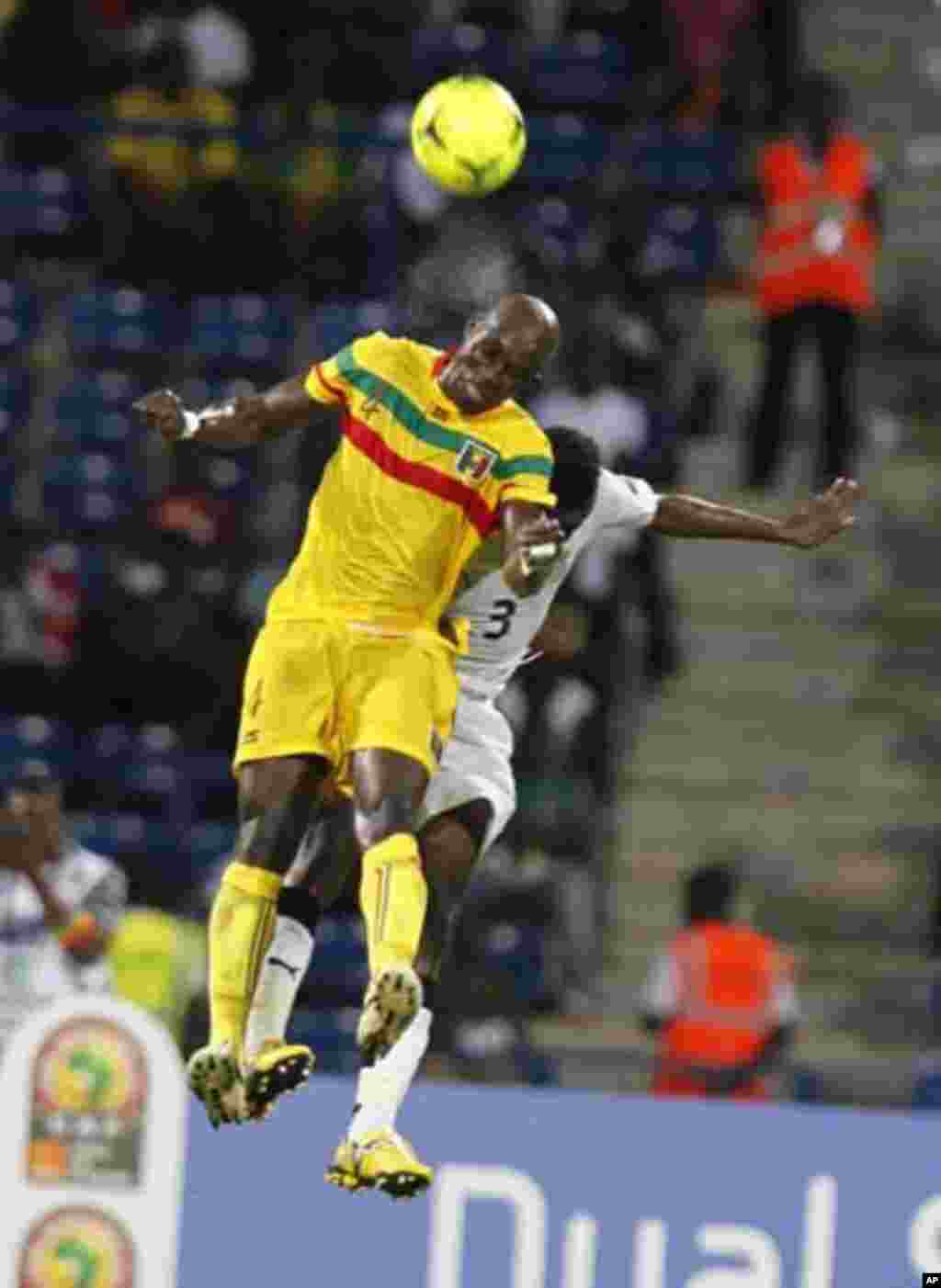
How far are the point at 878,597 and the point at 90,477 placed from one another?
334 centimetres

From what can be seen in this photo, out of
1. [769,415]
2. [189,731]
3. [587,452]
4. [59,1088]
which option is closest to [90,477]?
[189,731]

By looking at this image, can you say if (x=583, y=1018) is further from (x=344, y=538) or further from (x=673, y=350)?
(x=344, y=538)

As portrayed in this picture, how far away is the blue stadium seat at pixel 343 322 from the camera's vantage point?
17562 millimetres

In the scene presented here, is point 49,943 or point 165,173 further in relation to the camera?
point 165,173

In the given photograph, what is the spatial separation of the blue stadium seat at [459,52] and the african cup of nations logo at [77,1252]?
7260 mm

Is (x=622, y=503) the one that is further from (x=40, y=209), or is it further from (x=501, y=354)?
(x=40, y=209)

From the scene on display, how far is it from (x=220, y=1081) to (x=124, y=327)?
8.36 meters

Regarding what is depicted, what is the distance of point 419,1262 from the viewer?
1277cm

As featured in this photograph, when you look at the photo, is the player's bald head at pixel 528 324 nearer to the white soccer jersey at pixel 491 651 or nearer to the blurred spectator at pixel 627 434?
the white soccer jersey at pixel 491 651

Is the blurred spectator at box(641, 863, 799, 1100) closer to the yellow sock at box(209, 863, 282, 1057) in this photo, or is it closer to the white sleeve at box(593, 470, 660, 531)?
the white sleeve at box(593, 470, 660, 531)

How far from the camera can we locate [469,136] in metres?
10.4

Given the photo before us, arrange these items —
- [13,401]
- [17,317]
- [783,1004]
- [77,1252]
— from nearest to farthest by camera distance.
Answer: [77,1252], [783,1004], [13,401], [17,317]

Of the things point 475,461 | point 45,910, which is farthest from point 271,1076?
point 45,910

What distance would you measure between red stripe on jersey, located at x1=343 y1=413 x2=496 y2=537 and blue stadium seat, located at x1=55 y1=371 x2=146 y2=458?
7.34 meters
